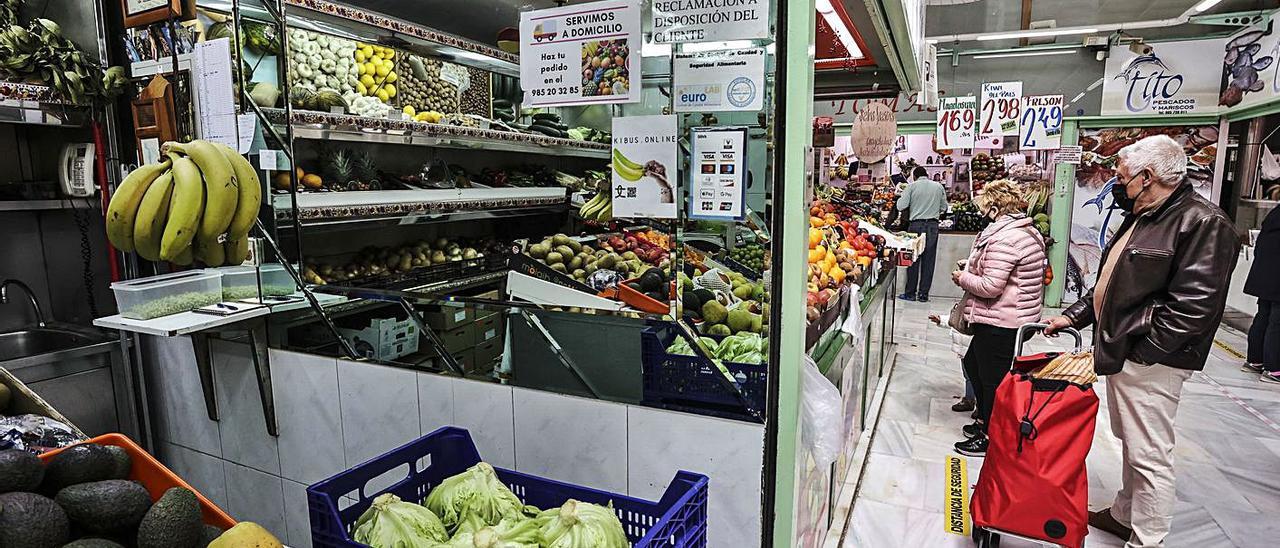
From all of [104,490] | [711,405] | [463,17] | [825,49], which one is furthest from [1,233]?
[825,49]

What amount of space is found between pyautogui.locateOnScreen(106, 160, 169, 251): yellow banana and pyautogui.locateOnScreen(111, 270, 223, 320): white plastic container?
386mm

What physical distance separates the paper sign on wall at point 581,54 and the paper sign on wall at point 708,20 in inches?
3.0

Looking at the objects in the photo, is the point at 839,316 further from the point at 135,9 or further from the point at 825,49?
the point at 135,9

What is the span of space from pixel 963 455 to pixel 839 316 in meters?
1.67

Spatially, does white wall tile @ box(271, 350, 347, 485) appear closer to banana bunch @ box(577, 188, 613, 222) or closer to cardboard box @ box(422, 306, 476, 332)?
cardboard box @ box(422, 306, 476, 332)

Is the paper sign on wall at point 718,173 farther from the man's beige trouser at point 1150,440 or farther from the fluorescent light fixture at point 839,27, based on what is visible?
the man's beige trouser at point 1150,440

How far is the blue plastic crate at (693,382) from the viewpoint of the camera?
169 cm

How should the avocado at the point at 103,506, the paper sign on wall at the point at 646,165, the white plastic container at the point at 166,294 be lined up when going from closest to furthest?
the avocado at the point at 103,506
the paper sign on wall at the point at 646,165
the white plastic container at the point at 166,294

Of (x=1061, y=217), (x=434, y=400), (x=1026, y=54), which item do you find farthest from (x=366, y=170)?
(x=1026, y=54)

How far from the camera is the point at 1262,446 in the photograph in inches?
168

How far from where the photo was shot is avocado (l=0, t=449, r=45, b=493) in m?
1.07

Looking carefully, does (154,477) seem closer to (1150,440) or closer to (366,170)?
(366,170)

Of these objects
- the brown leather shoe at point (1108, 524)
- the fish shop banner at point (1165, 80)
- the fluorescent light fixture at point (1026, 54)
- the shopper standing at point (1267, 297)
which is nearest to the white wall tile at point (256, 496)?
the brown leather shoe at point (1108, 524)

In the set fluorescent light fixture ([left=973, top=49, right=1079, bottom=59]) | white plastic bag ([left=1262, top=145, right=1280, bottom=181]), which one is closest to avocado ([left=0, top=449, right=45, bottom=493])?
white plastic bag ([left=1262, top=145, right=1280, bottom=181])
